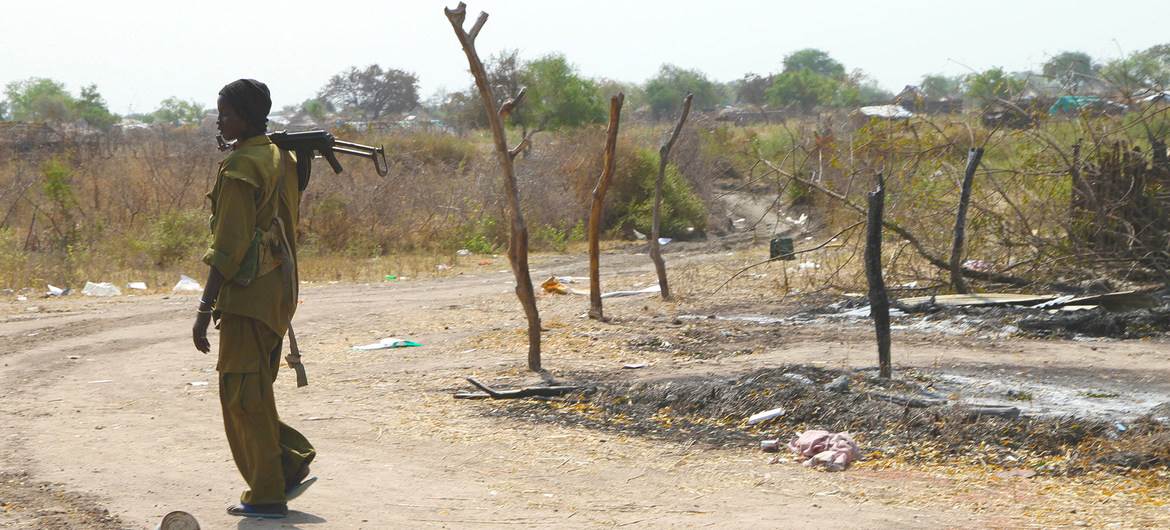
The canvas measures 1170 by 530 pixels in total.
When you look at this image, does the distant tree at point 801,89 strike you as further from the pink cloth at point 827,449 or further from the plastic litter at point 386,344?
the pink cloth at point 827,449

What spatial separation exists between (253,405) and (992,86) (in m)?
10.6

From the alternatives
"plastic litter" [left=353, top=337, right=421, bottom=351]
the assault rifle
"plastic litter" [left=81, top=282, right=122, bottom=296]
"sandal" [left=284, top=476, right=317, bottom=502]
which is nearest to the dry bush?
"plastic litter" [left=353, top=337, right=421, bottom=351]

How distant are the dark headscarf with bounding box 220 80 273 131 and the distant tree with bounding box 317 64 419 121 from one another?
208ft

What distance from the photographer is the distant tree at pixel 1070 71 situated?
11688mm

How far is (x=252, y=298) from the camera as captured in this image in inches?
169

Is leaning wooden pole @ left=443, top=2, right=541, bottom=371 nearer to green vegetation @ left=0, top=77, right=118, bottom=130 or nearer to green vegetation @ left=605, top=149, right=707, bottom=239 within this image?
green vegetation @ left=605, top=149, right=707, bottom=239

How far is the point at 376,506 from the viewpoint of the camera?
4820 mm

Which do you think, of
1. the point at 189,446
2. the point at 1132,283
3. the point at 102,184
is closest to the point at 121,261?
the point at 102,184

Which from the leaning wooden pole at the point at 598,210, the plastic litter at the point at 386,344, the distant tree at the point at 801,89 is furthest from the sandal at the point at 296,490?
the distant tree at the point at 801,89

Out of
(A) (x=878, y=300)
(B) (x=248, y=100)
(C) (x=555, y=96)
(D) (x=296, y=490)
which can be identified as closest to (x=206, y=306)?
(B) (x=248, y=100)

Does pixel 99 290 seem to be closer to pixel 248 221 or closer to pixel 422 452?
pixel 422 452

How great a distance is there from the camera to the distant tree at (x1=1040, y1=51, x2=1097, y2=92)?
38.3 feet

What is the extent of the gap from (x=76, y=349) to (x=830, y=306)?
23.3ft

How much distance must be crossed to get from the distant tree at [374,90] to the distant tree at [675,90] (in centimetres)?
1448
